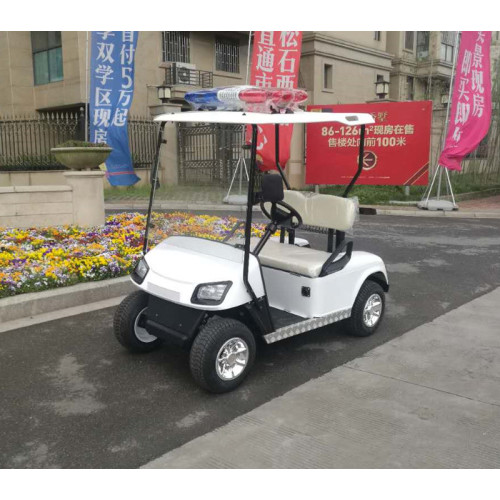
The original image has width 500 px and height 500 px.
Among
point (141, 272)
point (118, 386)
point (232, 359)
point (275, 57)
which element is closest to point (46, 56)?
point (275, 57)

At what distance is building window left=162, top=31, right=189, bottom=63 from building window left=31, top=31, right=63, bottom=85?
14.2ft

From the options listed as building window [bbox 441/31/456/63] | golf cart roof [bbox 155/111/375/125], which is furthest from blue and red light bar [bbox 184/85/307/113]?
building window [bbox 441/31/456/63]

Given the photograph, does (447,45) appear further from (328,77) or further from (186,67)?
(186,67)

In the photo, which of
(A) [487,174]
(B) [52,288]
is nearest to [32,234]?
(B) [52,288]

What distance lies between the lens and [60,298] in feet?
18.3

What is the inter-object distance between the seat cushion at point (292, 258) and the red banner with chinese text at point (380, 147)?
415 inches

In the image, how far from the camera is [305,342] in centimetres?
483

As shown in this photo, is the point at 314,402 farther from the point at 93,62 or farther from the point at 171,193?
the point at 93,62

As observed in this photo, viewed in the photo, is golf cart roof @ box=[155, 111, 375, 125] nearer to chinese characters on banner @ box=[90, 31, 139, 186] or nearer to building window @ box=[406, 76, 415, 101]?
chinese characters on banner @ box=[90, 31, 139, 186]

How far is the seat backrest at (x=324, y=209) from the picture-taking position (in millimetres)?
4703

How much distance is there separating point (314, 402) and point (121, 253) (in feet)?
13.1

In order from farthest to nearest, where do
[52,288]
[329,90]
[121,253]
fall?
[329,90], [121,253], [52,288]

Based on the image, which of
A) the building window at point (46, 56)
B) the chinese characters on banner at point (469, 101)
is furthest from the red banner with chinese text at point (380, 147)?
the building window at point (46, 56)

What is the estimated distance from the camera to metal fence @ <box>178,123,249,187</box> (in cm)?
538
